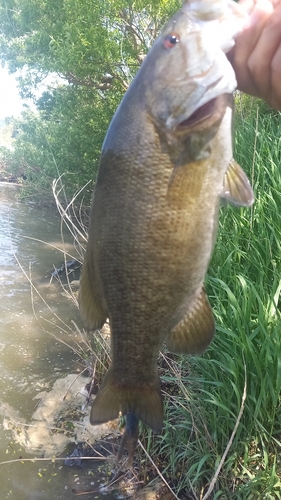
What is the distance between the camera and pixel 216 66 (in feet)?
3.65

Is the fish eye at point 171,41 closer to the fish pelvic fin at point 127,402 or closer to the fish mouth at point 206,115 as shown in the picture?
the fish mouth at point 206,115

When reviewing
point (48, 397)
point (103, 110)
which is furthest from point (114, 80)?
point (48, 397)

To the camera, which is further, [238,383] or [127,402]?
[238,383]

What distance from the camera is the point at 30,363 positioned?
17.7 feet

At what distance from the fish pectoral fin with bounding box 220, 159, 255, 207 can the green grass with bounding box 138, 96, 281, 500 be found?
1.34 meters

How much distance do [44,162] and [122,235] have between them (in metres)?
11.6

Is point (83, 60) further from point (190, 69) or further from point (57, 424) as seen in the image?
point (190, 69)

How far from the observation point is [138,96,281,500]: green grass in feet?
8.43

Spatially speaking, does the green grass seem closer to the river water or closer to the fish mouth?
the river water

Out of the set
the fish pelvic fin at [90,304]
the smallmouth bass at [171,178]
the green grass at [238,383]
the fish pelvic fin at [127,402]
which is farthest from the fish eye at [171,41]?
the green grass at [238,383]

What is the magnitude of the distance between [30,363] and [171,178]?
4731 mm

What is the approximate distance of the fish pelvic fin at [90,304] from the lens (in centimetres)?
130

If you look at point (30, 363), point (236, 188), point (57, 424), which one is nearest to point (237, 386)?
point (236, 188)

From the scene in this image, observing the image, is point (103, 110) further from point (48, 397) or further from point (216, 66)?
point (216, 66)
